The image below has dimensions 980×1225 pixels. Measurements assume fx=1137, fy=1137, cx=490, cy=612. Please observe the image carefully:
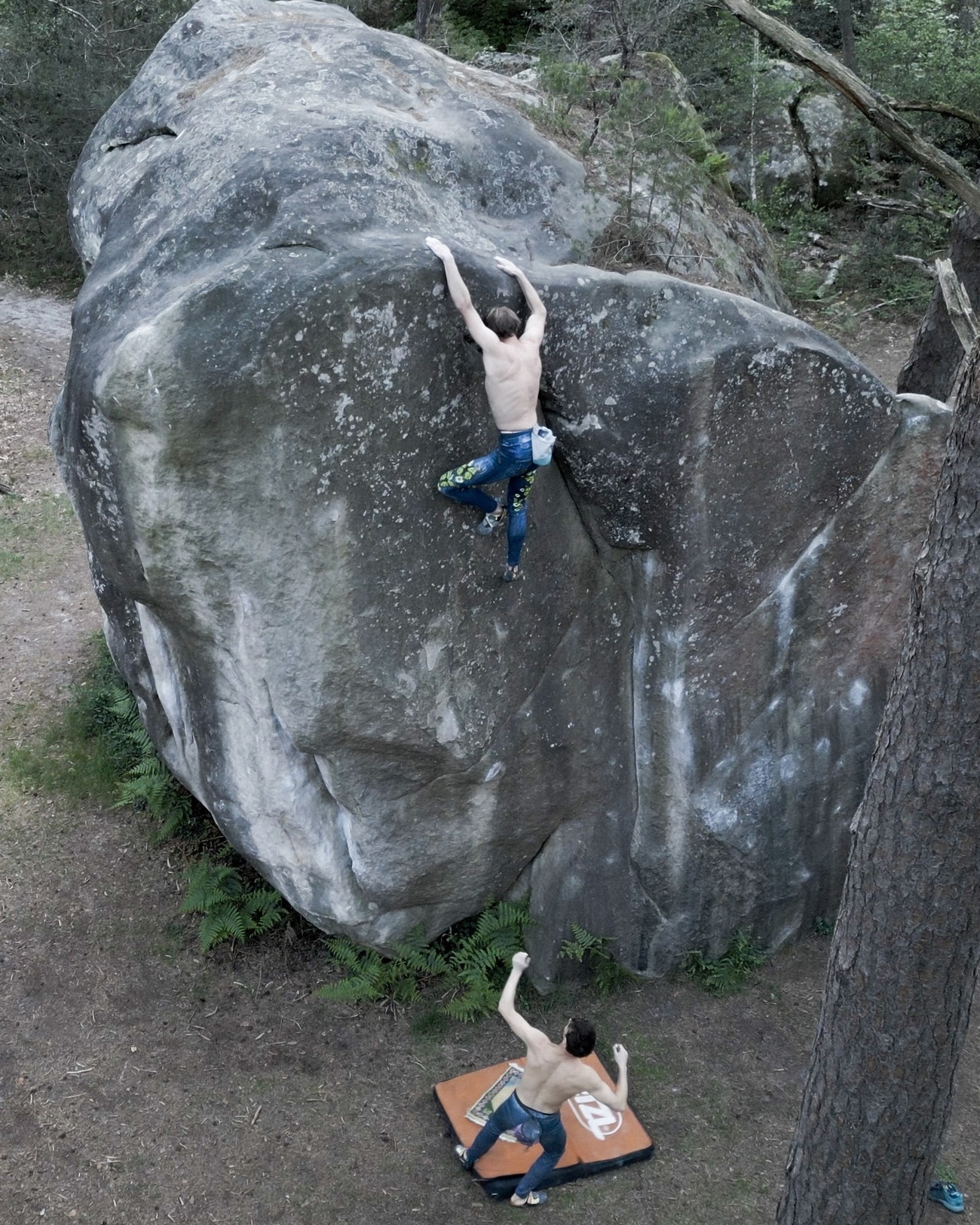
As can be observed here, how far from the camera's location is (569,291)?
672 centimetres

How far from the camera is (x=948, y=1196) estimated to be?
6816mm

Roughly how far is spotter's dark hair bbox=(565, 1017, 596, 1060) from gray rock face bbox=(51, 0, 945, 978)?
6.00ft

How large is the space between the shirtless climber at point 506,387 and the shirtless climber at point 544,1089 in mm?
2749

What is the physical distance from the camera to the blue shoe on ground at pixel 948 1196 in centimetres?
679

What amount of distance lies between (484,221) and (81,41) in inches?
558

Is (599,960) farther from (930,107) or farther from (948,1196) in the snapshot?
(930,107)

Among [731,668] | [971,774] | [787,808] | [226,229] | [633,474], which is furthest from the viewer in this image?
[787,808]

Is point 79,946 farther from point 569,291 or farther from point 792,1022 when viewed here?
point 569,291

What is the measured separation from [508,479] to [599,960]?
3.73 meters

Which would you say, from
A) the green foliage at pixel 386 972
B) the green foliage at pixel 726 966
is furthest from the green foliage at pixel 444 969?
the green foliage at pixel 726 966

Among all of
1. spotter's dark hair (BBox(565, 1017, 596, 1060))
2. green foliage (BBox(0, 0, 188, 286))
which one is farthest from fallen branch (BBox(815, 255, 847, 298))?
spotter's dark hair (BBox(565, 1017, 596, 1060))

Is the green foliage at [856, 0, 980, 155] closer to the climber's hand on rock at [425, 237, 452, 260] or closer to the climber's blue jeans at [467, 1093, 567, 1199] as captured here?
the climber's hand on rock at [425, 237, 452, 260]

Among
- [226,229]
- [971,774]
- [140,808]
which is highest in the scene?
[226,229]

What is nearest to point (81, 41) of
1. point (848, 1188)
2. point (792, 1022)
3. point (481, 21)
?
point (481, 21)
